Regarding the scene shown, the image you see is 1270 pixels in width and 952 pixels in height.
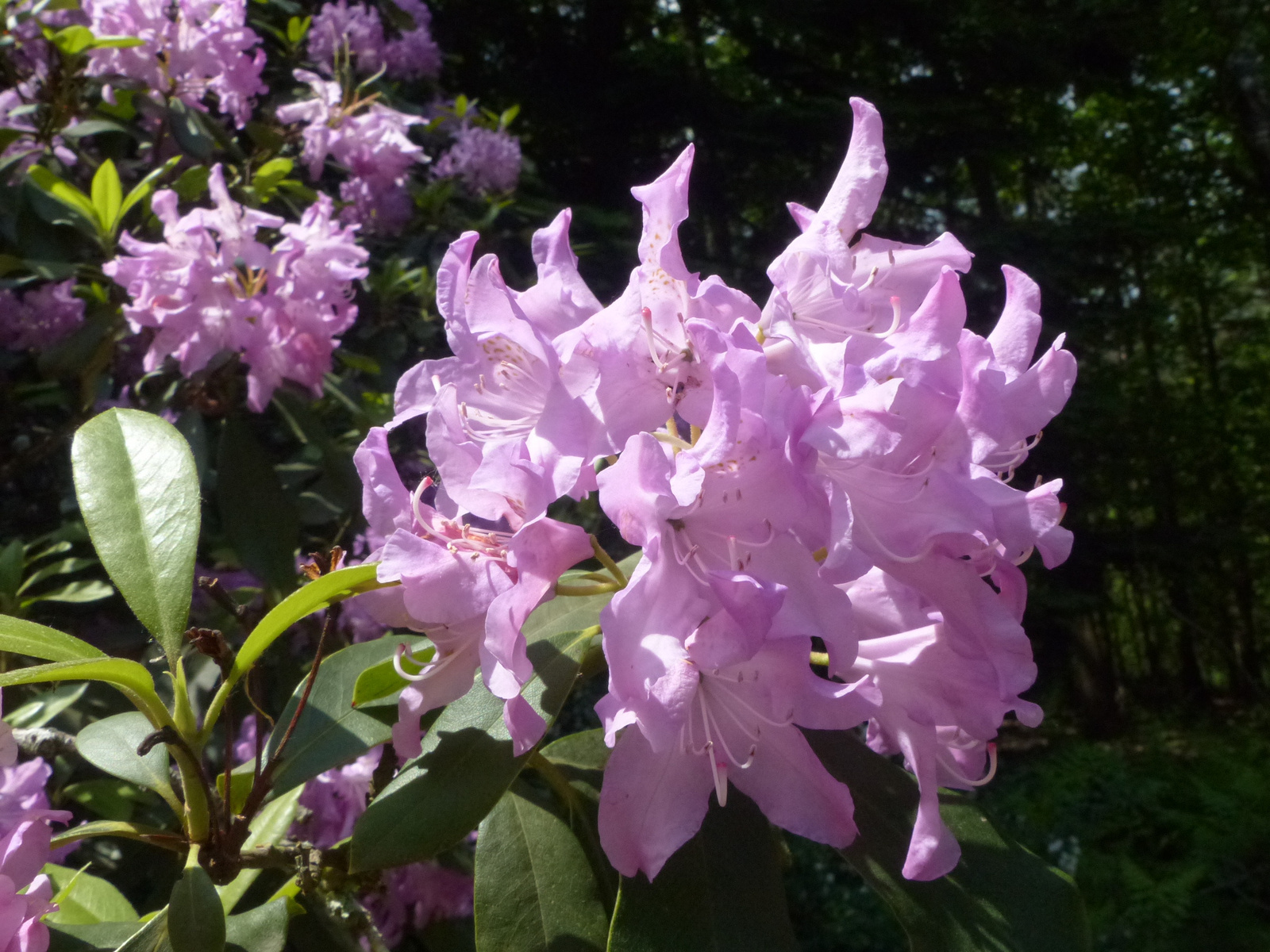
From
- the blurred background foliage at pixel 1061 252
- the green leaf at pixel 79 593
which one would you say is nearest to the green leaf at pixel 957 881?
the green leaf at pixel 79 593

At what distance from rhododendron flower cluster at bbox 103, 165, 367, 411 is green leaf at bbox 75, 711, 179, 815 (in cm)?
70

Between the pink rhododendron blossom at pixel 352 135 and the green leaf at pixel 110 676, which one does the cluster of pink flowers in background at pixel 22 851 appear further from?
the pink rhododendron blossom at pixel 352 135

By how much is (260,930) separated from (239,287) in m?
0.93

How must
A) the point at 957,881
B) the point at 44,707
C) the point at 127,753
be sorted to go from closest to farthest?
1. the point at 957,881
2. the point at 127,753
3. the point at 44,707

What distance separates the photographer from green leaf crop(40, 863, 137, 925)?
33.8 inches

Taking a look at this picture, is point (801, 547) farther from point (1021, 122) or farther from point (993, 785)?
point (1021, 122)

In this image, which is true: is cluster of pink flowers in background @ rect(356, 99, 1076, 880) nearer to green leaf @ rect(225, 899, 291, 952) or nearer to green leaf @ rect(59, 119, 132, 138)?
green leaf @ rect(225, 899, 291, 952)

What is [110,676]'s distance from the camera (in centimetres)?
59

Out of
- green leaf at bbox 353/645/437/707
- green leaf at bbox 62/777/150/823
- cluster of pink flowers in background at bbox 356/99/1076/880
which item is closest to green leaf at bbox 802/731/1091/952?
cluster of pink flowers in background at bbox 356/99/1076/880

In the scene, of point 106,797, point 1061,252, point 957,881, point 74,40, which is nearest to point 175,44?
point 74,40

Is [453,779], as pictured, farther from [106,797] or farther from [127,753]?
[106,797]

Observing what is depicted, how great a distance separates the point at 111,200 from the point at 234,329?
1.17 feet

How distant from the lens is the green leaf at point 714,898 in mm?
561

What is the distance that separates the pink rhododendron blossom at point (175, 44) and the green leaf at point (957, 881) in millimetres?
1665
